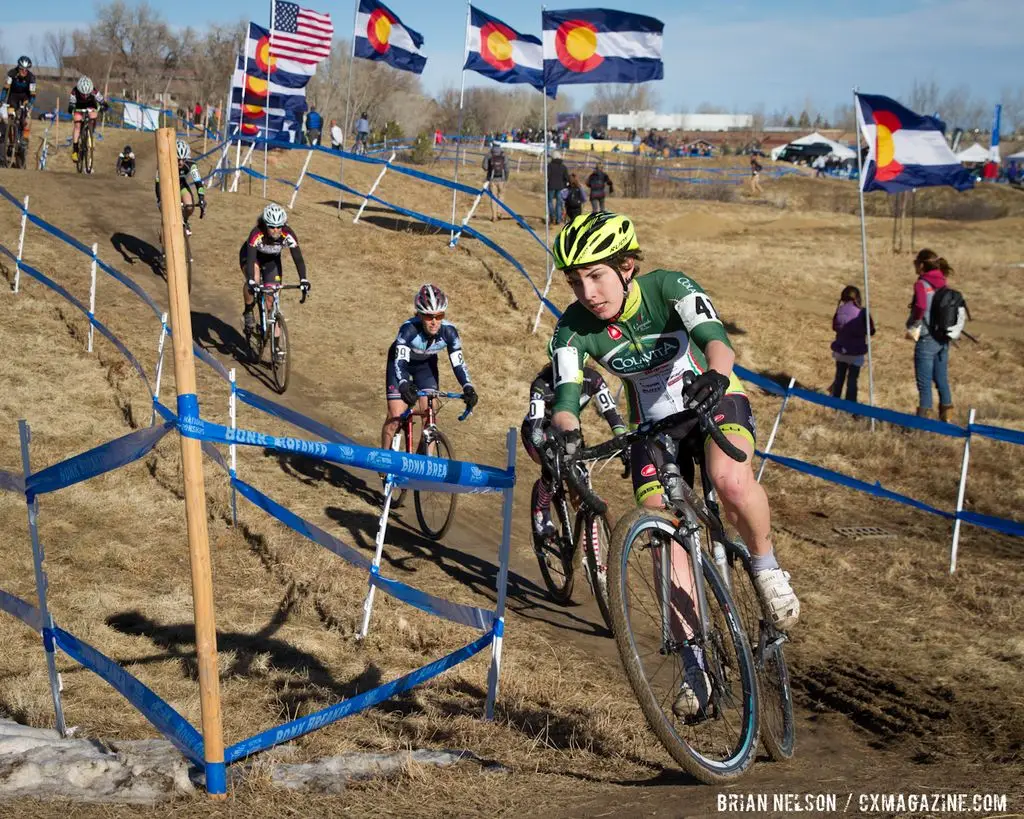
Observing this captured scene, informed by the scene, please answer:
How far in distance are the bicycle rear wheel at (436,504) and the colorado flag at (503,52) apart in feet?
39.0

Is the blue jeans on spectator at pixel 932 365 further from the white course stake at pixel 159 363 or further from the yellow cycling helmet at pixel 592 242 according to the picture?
the yellow cycling helmet at pixel 592 242

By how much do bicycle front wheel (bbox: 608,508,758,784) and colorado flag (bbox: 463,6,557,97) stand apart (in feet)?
53.6

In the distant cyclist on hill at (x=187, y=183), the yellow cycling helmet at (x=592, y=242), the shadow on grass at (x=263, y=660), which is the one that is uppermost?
the distant cyclist on hill at (x=187, y=183)

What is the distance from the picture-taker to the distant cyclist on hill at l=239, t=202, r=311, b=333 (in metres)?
13.2

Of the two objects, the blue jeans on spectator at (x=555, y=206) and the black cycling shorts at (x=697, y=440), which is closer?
the black cycling shorts at (x=697, y=440)

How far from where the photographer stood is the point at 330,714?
4.29 meters

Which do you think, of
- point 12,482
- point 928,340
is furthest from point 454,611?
point 928,340

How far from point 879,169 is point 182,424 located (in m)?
14.0

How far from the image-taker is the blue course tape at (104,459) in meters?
3.97

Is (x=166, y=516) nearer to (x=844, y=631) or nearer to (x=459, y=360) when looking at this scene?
(x=459, y=360)

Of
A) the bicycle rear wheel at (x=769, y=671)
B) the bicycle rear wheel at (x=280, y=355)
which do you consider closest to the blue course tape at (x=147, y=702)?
the bicycle rear wheel at (x=769, y=671)

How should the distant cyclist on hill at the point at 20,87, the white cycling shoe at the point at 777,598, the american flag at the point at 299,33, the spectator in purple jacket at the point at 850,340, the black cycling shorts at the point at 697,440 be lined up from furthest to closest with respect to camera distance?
the distant cyclist on hill at the point at 20,87 < the american flag at the point at 299,33 < the spectator in purple jacket at the point at 850,340 < the black cycling shorts at the point at 697,440 < the white cycling shoe at the point at 777,598

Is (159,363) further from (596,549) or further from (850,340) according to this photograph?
(850,340)

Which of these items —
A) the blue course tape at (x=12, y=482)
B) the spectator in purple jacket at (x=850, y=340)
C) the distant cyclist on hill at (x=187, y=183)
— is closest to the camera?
the blue course tape at (x=12, y=482)
